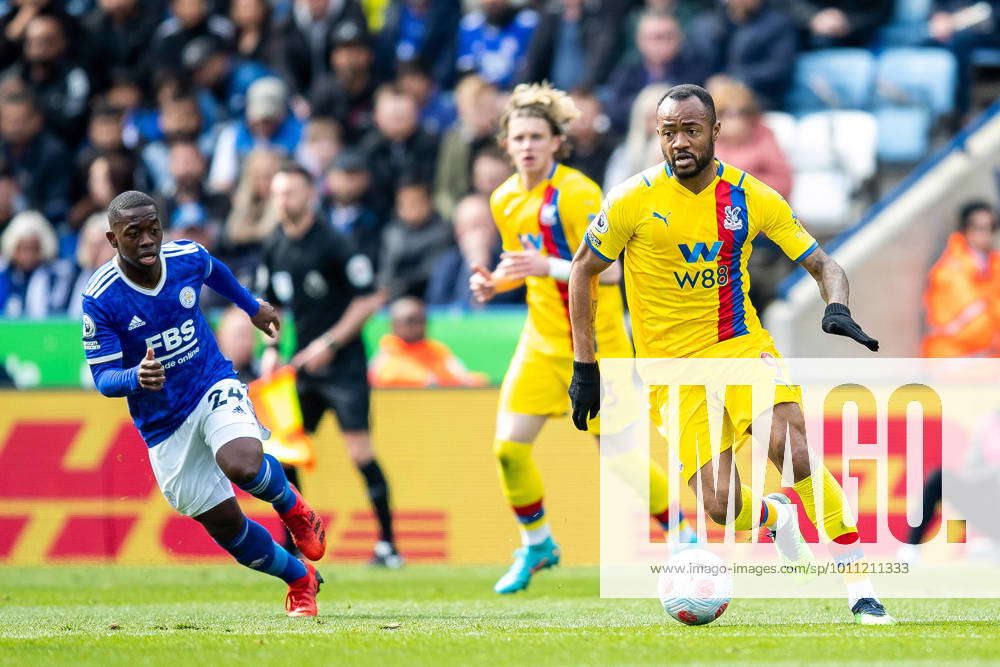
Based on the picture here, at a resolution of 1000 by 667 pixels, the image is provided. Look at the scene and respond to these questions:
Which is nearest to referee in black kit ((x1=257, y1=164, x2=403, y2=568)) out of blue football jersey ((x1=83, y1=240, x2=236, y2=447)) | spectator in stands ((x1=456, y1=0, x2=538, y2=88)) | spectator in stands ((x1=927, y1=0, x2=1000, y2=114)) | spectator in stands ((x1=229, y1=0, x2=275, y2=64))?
blue football jersey ((x1=83, y1=240, x2=236, y2=447))

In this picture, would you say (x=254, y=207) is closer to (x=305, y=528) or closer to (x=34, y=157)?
(x=34, y=157)

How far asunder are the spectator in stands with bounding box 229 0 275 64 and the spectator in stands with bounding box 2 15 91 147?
1819mm

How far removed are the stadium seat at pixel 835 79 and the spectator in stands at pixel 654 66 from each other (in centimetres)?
111

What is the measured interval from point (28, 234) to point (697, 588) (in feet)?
29.5

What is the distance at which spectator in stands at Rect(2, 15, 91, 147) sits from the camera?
1619cm

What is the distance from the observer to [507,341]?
12.6 metres

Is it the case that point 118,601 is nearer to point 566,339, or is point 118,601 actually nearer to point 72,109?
point 566,339

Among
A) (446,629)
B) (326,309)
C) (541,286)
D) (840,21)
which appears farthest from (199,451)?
(840,21)

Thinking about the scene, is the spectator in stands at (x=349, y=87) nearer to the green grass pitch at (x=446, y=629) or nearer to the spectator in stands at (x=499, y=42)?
the spectator in stands at (x=499, y=42)

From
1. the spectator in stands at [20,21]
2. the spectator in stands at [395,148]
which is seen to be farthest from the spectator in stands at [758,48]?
the spectator in stands at [20,21]

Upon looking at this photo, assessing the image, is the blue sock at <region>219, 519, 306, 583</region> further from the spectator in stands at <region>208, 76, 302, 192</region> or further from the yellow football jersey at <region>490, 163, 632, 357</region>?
the spectator in stands at <region>208, 76, 302, 192</region>

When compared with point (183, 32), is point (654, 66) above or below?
below

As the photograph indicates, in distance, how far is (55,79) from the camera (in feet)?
54.1

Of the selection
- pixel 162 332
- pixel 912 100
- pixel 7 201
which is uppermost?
pixel 912 100
